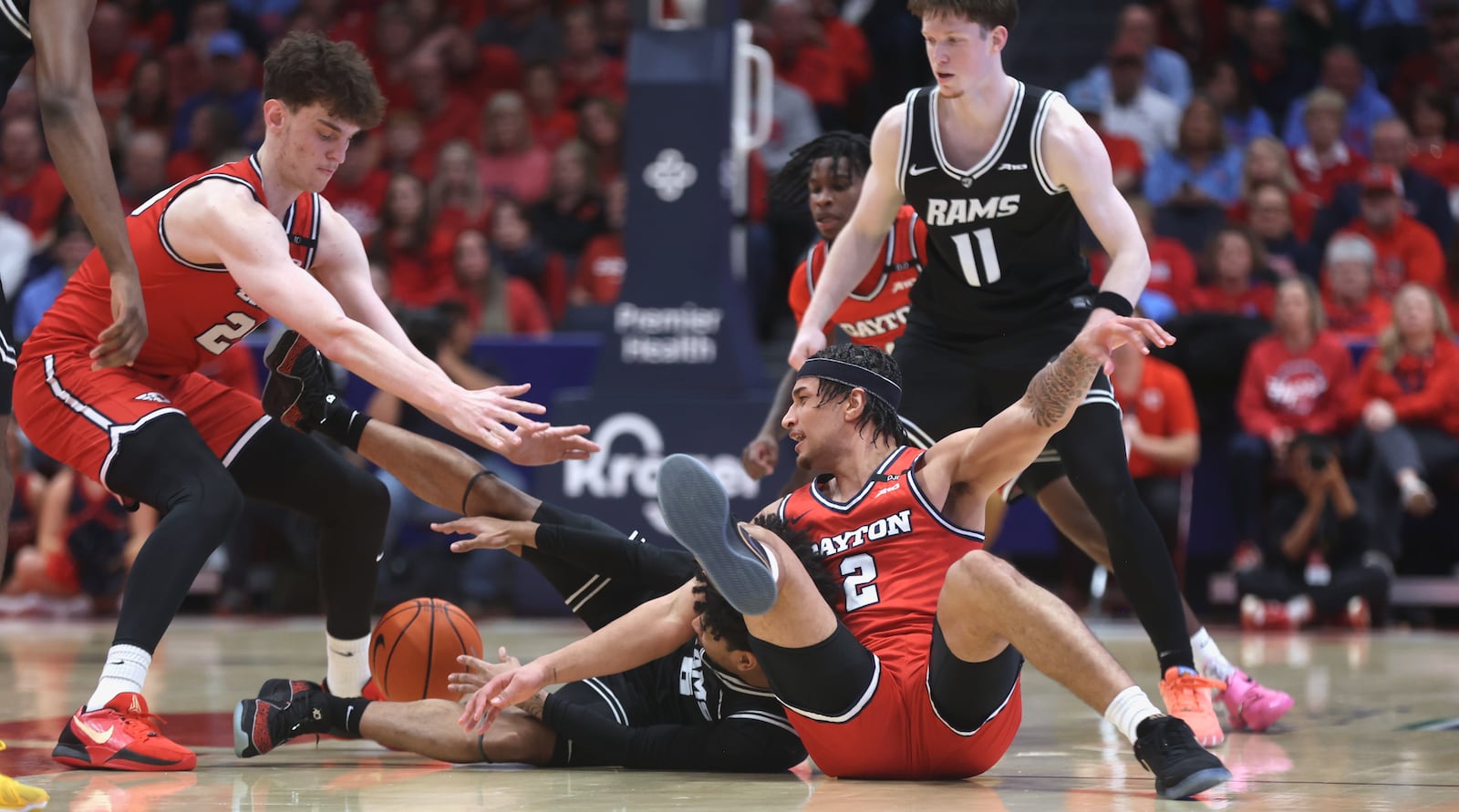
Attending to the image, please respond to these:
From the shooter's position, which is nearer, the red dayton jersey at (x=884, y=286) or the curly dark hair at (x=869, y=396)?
the curly dark hair at (x=869, y=396)

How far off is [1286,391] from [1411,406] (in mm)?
630

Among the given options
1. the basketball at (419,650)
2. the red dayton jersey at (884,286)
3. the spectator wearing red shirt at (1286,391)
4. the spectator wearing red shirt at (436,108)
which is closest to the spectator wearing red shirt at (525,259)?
the spectator wearing red shirt at (436,108)

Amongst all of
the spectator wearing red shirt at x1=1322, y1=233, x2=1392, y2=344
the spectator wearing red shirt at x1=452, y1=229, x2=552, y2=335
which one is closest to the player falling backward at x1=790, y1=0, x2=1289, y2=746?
the spectator wearing red shirt at x1=1322, y1=233, x2=1392, y2=344

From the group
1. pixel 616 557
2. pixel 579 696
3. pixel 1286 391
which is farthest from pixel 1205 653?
pixel 1286 391

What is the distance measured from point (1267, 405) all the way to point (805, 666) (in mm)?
6067

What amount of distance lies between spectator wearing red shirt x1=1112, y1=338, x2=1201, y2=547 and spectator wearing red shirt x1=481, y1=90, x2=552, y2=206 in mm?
4508

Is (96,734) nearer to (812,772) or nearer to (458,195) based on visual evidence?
(812,772)

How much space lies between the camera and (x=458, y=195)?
37.9ft

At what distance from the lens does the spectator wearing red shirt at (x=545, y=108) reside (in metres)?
12.6

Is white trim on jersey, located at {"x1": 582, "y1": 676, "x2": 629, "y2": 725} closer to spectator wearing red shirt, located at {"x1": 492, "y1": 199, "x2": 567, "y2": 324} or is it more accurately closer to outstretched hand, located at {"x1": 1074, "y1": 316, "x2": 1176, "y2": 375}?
outstretched hand, located at {"x1": 1074, "y1": 316, "x2": 1176, "y2": 375}

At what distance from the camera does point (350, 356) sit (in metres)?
4.42

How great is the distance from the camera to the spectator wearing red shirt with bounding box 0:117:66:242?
40.5 feet

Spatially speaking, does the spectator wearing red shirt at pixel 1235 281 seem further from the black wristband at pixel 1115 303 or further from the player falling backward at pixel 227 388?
the player falling backward at pixel 227 388

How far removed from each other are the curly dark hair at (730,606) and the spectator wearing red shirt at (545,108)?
860 centimetres
